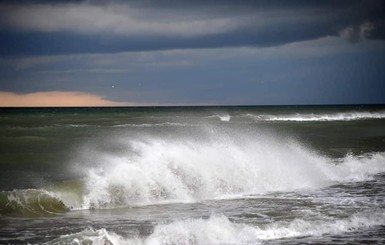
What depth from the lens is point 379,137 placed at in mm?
35750

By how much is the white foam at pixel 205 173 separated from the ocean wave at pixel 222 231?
13.1ft

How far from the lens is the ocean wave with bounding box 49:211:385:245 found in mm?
9406

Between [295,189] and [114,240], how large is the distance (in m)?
Answer: 8.23

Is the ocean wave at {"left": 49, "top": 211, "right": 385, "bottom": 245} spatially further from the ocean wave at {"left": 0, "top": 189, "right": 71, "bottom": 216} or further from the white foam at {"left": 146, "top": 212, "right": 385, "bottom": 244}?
the ocean wave at {"left": 0, "top": 189, "right": 71, "bottom": 216}

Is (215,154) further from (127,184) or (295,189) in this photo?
(127,184)

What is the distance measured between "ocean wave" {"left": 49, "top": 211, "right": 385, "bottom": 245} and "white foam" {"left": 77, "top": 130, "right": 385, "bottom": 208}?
13.1 ft

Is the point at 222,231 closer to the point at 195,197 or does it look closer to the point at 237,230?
the point at 237,230

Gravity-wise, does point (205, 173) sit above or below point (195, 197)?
above

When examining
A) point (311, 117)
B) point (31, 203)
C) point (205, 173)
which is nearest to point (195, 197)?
point (205, 173)

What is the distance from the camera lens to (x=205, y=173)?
1666 centimetres

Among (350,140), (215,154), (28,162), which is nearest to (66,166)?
(28,162)

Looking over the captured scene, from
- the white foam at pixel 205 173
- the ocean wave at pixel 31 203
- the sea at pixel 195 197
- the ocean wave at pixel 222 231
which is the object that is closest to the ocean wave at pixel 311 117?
the sea at pixel 195 197

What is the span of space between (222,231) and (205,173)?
658 centimetres

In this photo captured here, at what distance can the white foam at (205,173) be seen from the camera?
14531mm
